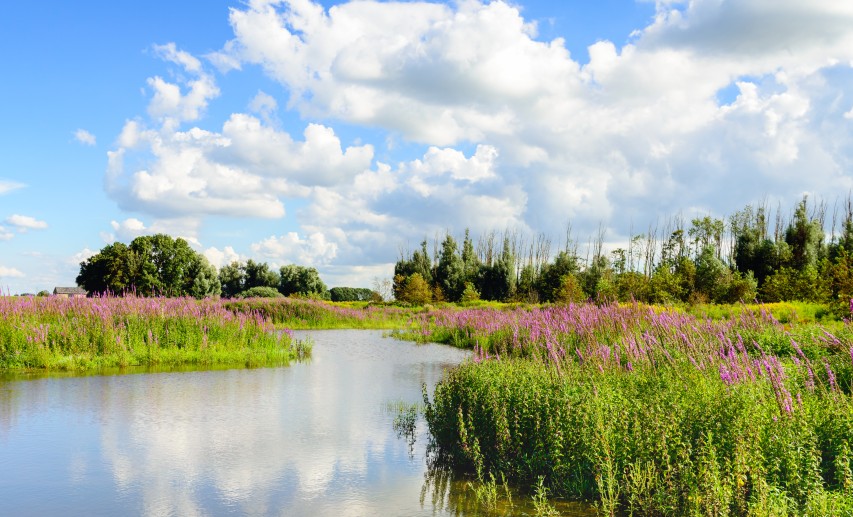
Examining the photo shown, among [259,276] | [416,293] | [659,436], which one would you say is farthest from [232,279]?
[659,436]

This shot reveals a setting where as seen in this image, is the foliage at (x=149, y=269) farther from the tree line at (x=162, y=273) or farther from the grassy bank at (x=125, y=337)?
the grassy bank at (x=125, y=337)

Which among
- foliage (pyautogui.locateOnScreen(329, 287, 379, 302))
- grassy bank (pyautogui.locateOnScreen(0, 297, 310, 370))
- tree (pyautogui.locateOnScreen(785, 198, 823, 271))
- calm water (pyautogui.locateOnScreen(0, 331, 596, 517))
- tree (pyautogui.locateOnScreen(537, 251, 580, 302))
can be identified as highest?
tree (pyautogui.locateOnScreen(785, 198, 823, 271))

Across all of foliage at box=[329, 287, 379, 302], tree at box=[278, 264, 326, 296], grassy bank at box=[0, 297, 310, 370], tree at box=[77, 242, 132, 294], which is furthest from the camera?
foliage at box=[329, 287, 379, 302]

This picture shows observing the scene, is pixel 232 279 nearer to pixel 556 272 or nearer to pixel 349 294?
pixel 349 294

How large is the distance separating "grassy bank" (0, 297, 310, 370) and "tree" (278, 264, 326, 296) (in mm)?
46348

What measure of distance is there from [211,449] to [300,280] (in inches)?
2274

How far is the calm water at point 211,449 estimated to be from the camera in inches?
211

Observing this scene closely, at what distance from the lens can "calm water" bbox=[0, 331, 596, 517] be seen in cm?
536

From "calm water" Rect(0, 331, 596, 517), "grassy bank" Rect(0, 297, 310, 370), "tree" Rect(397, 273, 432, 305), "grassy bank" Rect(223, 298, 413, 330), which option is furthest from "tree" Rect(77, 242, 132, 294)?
"calm water" Rect(0, 331, 596, 517)

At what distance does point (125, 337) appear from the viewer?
1460 centimetres

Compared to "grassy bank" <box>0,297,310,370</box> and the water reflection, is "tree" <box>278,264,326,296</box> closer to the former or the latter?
"grassy bank" <box>0,297,310,370</box>

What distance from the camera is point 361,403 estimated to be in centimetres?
960

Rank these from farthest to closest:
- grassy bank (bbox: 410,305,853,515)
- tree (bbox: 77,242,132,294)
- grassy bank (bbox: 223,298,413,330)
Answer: tree (bbox: 77,242,132,294) < grassy bank (bbox: 223,298,413,330) < grassy bank (bbox: 410,305,853,515)

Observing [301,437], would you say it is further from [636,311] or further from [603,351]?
[636,311]
